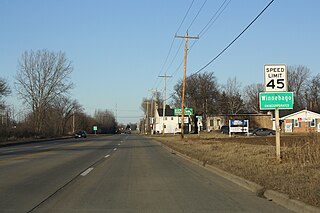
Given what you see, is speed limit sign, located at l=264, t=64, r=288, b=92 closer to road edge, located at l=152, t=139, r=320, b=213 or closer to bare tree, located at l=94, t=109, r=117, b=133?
road edge, located at l=152, t=139, r=320, b=213

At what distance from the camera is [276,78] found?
1588 cm

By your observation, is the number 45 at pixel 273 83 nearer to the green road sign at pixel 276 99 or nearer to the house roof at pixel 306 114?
the green road sign at pixel 276 99

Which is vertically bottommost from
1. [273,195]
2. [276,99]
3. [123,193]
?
[123,193]

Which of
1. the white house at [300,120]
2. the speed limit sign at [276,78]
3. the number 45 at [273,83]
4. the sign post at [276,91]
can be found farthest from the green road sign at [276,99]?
the white house at [300,120]

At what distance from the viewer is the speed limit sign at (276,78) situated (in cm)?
1578

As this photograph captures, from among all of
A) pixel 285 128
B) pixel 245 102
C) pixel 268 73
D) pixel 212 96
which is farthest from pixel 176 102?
pixel 268 73

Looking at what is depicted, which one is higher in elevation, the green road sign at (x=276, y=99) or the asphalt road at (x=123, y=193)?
the green road sign at (x=276, y=99)

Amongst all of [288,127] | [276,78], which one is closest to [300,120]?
[288,127]

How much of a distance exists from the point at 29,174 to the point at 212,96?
7761cm

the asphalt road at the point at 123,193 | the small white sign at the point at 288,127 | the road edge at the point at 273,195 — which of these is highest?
the small white sign at the point at 288,127

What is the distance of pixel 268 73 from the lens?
15.8 metres

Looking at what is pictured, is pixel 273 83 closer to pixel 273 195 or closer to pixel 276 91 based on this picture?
pixel 276 91

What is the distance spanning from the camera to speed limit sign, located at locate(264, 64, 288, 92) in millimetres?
15781

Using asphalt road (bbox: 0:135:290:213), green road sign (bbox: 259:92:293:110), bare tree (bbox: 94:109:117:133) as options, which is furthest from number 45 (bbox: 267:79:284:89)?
bare tree (bbox: 94:109:117:133)
